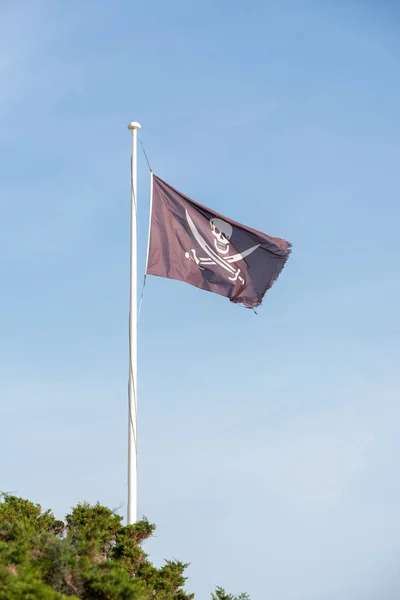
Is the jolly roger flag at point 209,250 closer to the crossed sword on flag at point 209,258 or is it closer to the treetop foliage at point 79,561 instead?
the crossed sword on flag at point 209,258

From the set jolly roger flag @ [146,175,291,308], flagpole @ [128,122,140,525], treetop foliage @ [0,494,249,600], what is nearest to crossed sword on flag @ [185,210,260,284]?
jolly roger flag @ [146,175,291,308]

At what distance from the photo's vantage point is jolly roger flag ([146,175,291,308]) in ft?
55.0

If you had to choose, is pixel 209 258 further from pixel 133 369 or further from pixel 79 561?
pixel 79 561

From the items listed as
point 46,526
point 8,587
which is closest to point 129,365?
point 46,526

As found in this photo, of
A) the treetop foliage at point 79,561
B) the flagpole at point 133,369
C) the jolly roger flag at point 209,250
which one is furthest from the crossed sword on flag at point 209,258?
the treetop foliage at point 79,561

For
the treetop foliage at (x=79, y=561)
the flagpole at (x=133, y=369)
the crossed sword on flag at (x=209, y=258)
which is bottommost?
the treetop foliage at (x=79, y=561)

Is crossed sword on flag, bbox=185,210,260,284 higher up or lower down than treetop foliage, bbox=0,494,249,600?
higher up

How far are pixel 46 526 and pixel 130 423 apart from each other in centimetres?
246

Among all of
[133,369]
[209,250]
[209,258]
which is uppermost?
[209,250]

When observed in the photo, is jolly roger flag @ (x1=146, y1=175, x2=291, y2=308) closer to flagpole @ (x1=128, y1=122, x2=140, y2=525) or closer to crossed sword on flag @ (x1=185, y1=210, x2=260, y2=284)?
crossed sword on flag @ (x1=185, y1=210, x2=260, y2=284)

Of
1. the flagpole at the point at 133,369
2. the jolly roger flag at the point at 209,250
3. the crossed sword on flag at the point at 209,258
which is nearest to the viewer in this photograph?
the flagpole at the point at 133,369

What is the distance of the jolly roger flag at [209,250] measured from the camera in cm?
1677

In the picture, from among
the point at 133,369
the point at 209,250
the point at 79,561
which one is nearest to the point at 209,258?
the point at 209,250

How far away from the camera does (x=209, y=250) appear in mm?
17531
